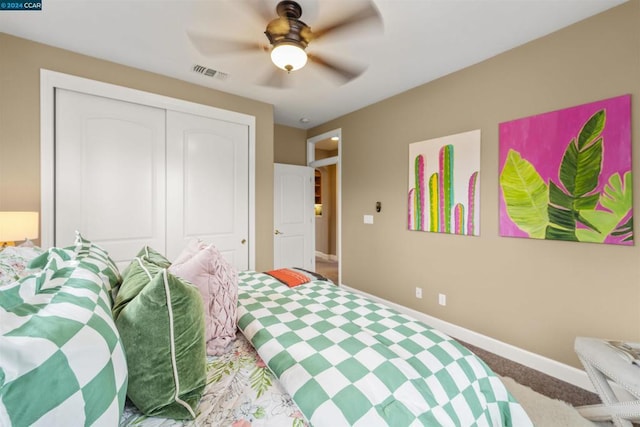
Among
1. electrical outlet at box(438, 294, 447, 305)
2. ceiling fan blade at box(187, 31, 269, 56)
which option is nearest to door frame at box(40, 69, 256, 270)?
ceiling fan blade at box(187, 31, 269, 56)

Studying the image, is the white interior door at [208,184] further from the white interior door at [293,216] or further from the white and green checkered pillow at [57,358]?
the white and green checkered pillow at [57,358]

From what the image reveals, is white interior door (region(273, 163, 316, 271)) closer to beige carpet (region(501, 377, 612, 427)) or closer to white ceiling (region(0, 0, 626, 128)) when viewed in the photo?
white ceiling (region(0, 0, 626, 128))

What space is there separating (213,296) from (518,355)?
8.19ft

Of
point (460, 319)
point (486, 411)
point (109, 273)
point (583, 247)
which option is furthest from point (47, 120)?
point (583, 247)

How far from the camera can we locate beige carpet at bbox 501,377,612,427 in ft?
5.22

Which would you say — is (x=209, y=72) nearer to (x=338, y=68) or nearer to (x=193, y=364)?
(x=338, y=68)

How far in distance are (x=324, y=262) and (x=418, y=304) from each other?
352 cm

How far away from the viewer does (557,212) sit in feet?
6.59

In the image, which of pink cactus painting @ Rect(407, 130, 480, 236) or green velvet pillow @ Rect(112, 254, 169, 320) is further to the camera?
pink cactus painting @ Rect(407, 130, 480, 236)

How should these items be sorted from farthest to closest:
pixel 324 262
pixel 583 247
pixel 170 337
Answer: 1. pixel 324 262
2. pixel 583 247
3. pixel 170 337

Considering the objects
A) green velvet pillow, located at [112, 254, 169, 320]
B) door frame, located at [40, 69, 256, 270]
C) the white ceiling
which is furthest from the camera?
door frame, located at [40, 69, 256, 270]

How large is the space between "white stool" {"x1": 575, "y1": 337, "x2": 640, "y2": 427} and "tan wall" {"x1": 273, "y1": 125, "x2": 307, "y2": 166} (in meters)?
3.80

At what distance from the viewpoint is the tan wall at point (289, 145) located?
425 centimetres

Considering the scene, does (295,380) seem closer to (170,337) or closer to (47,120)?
(170,337)
